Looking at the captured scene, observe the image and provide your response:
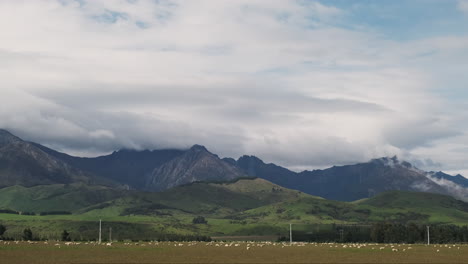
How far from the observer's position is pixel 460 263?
10394 cm

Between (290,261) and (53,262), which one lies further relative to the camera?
(290,261)

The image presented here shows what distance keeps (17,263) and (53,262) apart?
586 cm

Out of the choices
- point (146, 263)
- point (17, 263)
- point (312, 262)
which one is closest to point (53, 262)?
point (17, 263)

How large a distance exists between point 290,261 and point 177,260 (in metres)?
20.9

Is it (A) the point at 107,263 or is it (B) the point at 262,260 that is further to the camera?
(B) the point at 262,260

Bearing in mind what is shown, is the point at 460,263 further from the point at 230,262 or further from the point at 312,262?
the point at 230,262

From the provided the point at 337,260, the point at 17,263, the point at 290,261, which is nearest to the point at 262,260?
the point at 290,261

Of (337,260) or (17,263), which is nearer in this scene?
(17,263)

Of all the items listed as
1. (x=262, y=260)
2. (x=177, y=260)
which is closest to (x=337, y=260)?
(x=262, y=260)

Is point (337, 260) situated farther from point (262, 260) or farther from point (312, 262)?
point (262, 260)

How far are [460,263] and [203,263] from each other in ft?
151

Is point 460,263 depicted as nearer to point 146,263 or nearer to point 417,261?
point 417,261

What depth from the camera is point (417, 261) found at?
357 ft

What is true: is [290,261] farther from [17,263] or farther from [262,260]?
[17,263]
